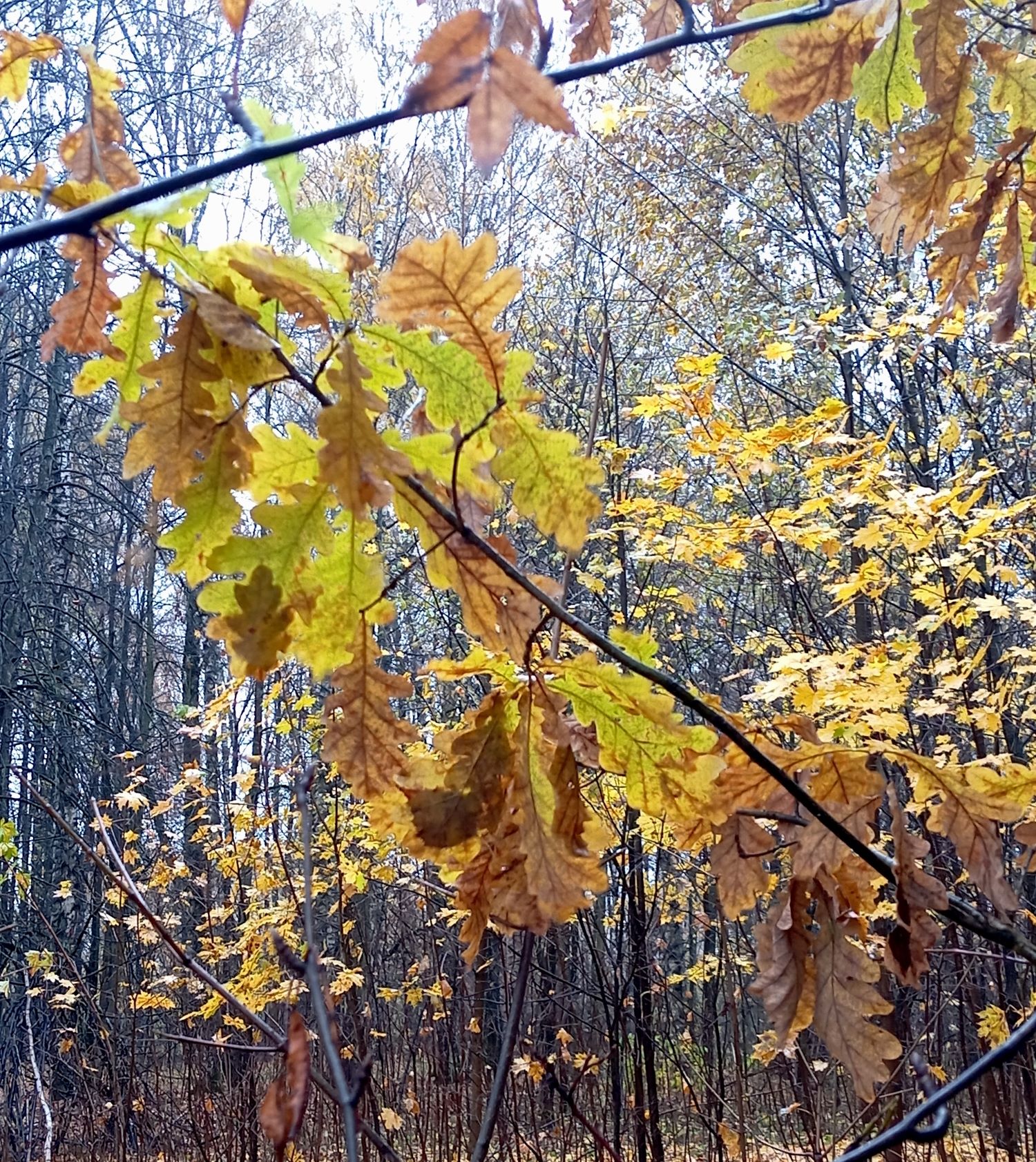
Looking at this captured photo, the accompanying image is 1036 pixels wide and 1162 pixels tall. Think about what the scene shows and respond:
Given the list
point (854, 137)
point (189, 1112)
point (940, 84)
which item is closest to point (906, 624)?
point (854, 137)

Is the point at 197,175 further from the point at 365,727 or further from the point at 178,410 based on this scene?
the point at 365,727

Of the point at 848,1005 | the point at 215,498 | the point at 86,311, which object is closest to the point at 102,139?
the point at 86,311

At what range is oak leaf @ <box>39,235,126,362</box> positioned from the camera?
68cm

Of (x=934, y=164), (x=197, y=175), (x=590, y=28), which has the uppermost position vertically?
(x=590, y=28)

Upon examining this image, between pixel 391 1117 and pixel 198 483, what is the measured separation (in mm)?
4476

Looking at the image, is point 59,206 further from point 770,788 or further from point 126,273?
point 770,788

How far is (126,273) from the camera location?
69 centimetres

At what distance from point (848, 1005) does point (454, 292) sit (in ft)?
2.33

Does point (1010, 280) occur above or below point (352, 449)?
above

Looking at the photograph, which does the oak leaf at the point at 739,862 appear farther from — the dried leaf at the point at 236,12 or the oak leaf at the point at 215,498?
the dried leaf at the point at 236,12

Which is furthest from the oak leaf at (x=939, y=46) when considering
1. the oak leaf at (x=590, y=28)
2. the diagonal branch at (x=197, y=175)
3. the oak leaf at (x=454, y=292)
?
the diagonal branch at (x=197, y=175)

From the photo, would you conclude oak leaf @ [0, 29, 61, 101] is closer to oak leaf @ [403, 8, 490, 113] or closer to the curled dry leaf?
oak leaf @ [403, 8, 490, 113]

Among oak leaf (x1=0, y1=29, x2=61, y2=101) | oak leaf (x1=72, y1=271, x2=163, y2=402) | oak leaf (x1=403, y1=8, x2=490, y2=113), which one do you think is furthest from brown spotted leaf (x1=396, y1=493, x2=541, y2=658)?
oak leaf (x1=0, y1=29, x2=61, y2=101)

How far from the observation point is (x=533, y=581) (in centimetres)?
69
